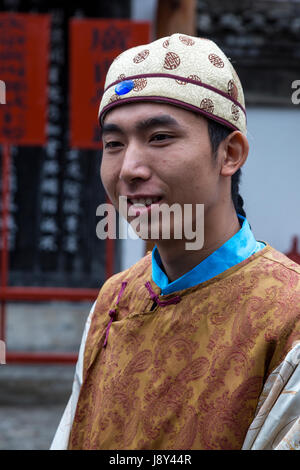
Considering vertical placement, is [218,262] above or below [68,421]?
above

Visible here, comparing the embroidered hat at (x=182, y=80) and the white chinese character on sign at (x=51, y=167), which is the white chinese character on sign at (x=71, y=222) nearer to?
the white chinese character on sign at (x=51, y=167)

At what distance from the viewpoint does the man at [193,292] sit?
4.16ft

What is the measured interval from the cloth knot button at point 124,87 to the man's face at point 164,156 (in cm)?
4

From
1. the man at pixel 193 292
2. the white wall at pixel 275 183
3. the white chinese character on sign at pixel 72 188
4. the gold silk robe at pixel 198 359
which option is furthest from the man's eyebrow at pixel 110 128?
the white chinese character on sign at pixel 72 188

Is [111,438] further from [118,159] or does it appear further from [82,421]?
[118,159]

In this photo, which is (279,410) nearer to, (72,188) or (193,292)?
(193,292)

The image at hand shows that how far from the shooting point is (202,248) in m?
1.43

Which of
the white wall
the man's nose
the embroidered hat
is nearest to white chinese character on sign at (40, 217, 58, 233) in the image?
the white wall

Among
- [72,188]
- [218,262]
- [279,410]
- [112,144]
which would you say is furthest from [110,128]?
[72,188]

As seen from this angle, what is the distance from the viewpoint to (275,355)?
1.27 meters

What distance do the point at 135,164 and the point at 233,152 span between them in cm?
27

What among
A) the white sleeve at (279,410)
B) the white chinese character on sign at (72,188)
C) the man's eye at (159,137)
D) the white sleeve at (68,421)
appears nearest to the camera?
the white sleeve at (279,410)

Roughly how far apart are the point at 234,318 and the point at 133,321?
0.30 meters

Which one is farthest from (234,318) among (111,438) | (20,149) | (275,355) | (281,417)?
(20,149)
